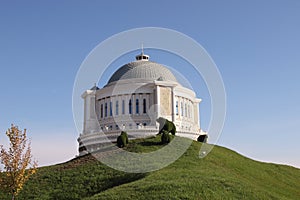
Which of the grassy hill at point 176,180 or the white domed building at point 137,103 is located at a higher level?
the white domed building at point 137,103

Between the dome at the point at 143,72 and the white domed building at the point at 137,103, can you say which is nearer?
the white domed building at the point at 137,103

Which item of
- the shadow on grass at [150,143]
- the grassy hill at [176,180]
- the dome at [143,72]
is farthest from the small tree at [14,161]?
→ the dome at [143,72]

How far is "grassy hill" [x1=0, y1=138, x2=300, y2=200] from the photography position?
973 inches

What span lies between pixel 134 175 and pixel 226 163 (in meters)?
11.4

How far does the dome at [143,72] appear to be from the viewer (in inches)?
2367

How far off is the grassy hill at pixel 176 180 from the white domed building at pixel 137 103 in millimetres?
11942

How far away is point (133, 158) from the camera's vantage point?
35812 mm

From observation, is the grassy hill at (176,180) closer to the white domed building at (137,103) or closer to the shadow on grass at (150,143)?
the shadow on grass at (150,143)

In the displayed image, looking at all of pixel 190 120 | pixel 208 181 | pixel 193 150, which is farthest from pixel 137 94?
pixel 208 181

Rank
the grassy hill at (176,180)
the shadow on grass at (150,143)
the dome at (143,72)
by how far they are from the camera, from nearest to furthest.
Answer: the grassy hill at (176,180) → the shadow on grass at (150,143) → the dome at (143,72)

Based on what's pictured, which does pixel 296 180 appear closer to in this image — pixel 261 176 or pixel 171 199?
pixel 261 176

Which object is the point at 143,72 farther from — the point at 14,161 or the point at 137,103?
the point at 14,161

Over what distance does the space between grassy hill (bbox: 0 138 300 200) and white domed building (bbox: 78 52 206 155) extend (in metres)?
11.9

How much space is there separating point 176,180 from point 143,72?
3578 centimetres
